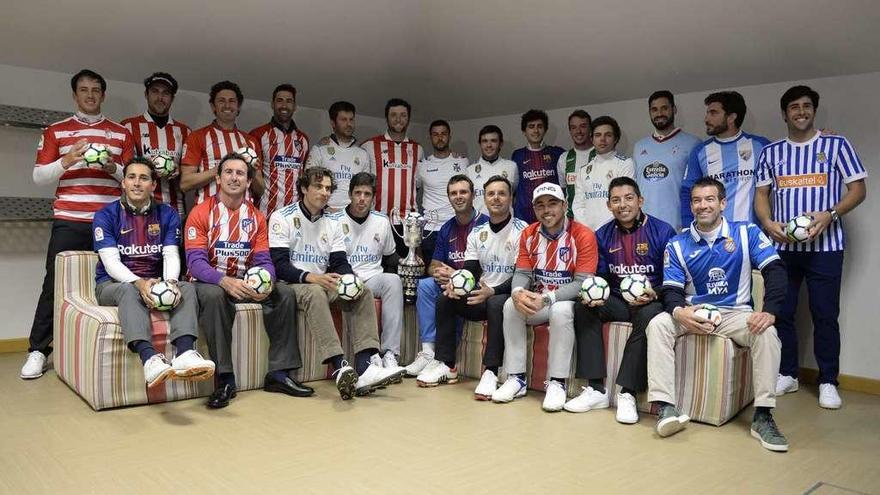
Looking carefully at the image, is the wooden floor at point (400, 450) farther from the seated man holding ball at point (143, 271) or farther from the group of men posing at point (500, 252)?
the seated man holding ball at point (143, 271)

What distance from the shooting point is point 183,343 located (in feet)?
11.0

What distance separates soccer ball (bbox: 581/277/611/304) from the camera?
3426mm

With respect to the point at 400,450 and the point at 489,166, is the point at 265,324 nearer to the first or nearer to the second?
the point at 400,450

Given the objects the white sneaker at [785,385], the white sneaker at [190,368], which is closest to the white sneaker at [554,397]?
the white sneaker at [785,385]

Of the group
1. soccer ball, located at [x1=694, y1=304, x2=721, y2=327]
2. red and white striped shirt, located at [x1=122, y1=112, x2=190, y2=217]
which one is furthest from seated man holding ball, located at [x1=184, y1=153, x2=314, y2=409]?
soccer ball, located at [x1=694, y1=304, x2=721, y2=327]

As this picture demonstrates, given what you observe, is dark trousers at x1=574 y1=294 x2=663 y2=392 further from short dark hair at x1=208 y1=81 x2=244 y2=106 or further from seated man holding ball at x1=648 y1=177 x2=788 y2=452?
short dark hair at x1=208 y1=81 x2=244 y2=106

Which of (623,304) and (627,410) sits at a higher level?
(623,304)

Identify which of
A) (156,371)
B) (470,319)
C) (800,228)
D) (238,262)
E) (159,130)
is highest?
(159,130)

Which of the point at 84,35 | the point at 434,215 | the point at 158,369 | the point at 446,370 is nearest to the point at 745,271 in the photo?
the point at 446,370

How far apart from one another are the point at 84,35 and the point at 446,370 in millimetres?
3382

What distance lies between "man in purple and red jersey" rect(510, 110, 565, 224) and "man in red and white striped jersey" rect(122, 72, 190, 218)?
8.52ft

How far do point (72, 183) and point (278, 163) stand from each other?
1425 mm

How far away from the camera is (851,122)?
13.7ft

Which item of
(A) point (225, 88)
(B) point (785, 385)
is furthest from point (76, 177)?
(B) point (785, 385)
